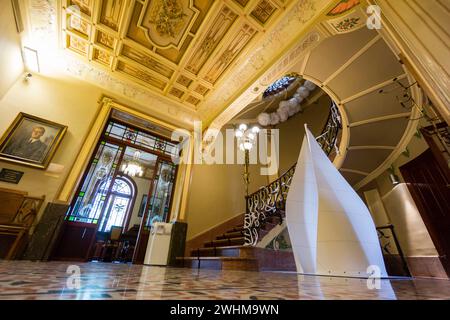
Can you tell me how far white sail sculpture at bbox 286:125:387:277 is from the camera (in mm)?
1638

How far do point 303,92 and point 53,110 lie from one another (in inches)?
276

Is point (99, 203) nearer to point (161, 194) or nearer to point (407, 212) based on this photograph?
point (161, 194)

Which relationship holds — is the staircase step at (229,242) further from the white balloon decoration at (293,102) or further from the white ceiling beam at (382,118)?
the white balloon decoration at (293,102)

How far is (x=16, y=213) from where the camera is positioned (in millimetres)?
2773

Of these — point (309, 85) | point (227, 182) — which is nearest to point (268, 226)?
point (227, 182)

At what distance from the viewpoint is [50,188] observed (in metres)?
3.14

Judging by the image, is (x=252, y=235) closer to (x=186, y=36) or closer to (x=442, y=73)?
(x=442, y=73)

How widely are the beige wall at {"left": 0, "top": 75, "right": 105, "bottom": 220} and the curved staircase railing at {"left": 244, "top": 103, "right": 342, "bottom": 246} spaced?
3407 mm

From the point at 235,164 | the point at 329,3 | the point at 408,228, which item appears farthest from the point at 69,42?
the point at 408,228

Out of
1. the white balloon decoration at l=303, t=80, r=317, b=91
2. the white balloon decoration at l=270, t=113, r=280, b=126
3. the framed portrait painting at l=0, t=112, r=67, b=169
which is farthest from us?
the white balloon decoration at l=270, t=113, r=280, b=126

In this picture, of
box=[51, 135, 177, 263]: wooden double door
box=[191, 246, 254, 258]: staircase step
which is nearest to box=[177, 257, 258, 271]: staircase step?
box=[191, 246, 254, 258]: staircase step

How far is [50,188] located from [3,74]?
6.26 ft

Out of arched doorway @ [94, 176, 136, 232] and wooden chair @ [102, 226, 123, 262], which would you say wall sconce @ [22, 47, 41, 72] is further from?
arched doorway @ [94, 176, 136, 232]

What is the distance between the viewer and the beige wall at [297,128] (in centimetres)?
687
